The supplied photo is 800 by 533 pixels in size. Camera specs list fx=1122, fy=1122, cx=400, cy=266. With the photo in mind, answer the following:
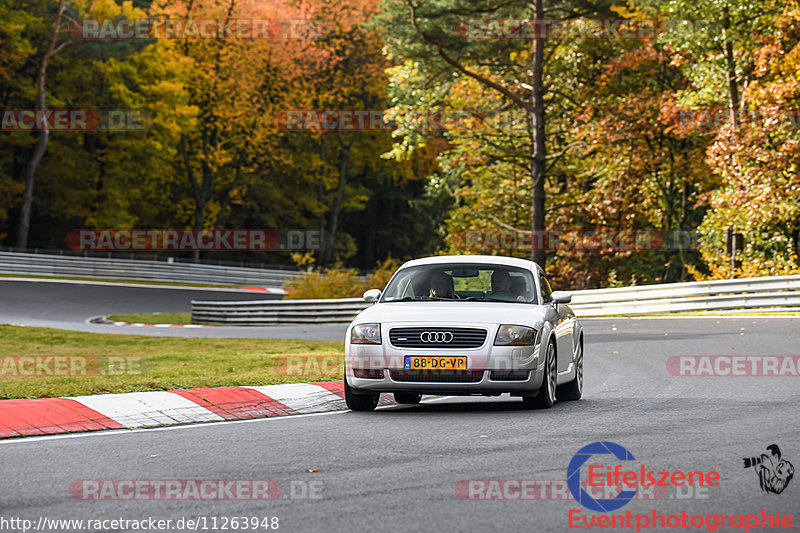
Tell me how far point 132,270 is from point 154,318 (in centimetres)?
1858

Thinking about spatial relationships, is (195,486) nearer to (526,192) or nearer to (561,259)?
(561,259)

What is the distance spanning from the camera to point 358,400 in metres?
11.6

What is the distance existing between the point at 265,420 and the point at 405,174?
2439 inches

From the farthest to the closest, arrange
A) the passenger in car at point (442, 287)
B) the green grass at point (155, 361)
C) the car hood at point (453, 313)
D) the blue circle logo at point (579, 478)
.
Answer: the green grass at point (155, 361) < the passenger in car at point (442, 287) < the car hood at point (453, 313) < the blue circle logo at point (579, 478)

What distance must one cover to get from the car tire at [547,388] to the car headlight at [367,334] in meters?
1.68

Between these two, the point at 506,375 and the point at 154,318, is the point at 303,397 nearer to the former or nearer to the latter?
the point at 506,375

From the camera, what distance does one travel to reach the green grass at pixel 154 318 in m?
34.5

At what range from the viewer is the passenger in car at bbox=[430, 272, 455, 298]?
12.4m

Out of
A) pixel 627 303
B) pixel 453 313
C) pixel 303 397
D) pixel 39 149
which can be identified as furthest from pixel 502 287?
pixel 39 149

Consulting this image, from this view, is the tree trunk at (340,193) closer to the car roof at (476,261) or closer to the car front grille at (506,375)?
the car roof at (476,261)

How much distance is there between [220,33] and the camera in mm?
60812

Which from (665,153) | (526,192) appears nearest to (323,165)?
(526,192)

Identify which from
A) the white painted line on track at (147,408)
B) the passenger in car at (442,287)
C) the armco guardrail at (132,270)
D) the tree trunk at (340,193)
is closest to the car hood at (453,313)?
the passenger in car at (442,287)

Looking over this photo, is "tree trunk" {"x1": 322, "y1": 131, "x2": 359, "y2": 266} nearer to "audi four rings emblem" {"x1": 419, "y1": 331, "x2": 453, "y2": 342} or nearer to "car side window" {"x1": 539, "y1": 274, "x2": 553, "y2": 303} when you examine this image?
"car side window" {"x1": 539, "y1": 274, "x2": 553, "y2": 303}
